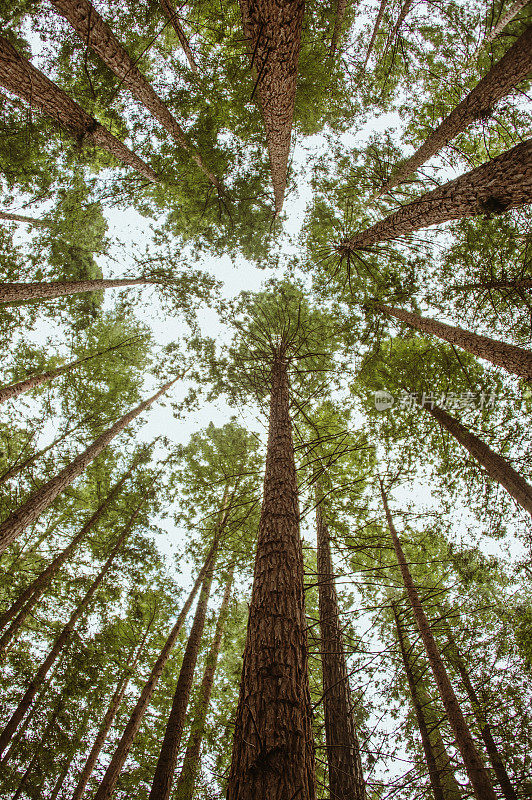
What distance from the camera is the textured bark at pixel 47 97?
5.62 meters

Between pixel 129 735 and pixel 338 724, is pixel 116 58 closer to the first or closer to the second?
pixel 338 724

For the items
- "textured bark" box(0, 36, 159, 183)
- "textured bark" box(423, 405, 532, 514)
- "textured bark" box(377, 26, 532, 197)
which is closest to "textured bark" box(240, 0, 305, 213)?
"textured bark" box(377, 26, 532, 197)

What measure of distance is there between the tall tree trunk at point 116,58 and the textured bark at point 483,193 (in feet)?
16.9

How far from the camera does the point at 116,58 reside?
20.6 ft

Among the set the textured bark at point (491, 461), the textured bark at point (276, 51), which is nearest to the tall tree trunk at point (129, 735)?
the textured bark at point (491, 461)

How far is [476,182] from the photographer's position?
154 inches

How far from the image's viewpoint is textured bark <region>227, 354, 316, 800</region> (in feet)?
5.34

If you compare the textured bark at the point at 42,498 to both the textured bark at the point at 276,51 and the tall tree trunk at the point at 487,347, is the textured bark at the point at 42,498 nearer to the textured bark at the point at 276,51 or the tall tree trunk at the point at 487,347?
the textured bark at the point at 276,51

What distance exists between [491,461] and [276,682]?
19.1 feet

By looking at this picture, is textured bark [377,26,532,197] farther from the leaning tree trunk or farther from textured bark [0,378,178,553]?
textured bark [0,378,178,553]

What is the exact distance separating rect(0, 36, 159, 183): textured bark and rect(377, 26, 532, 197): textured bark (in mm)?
6271

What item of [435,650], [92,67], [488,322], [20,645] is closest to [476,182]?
[488,322]

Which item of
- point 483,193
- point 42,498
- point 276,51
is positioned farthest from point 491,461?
point 42,498

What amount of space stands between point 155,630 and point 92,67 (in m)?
14.0
